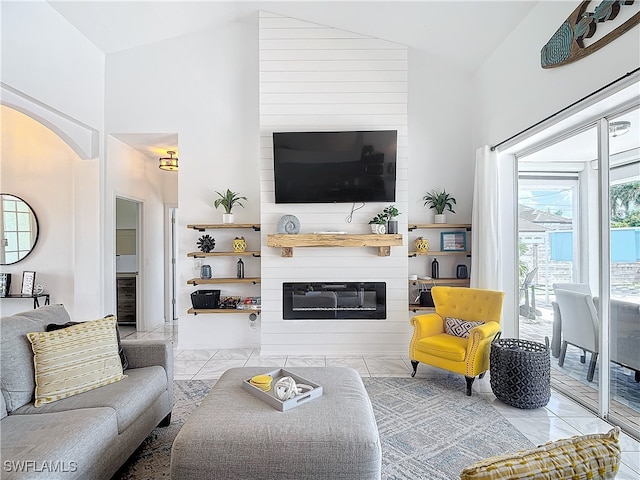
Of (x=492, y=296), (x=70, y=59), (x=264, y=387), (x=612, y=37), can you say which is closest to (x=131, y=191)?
(x=70, y=59)

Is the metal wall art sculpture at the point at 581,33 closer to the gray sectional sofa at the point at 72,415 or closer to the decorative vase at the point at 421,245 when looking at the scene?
the decorative vase at the point at 421,245

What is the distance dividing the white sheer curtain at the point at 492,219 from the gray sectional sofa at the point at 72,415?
3324 millimetres

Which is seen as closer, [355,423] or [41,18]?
[355,423]

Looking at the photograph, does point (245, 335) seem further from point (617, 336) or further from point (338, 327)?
point (617, 336)

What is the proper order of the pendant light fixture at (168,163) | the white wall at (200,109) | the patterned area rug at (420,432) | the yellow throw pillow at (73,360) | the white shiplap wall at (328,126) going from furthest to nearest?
1. the pendant light fixture at (168,163)
2. the white wall at (200,109)
3. the white shiplap wall at (328,126)
4. the patterned area rug at (420,432)
5. the yellow throw pillow at (73,360)

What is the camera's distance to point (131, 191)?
17.2 ft

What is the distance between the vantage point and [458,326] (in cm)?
362

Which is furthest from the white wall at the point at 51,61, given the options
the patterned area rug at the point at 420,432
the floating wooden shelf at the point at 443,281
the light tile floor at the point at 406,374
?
the floating wooden shelf at the point at 443,281

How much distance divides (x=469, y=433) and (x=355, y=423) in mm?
1234

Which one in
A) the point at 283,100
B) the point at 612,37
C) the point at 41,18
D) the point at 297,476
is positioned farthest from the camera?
the point at 283,100

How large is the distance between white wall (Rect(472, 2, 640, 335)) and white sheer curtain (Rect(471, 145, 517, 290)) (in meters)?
0.04

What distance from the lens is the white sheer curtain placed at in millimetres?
3980

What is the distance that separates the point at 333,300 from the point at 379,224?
109 cm

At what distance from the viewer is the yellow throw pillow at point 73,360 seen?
6.65ft
